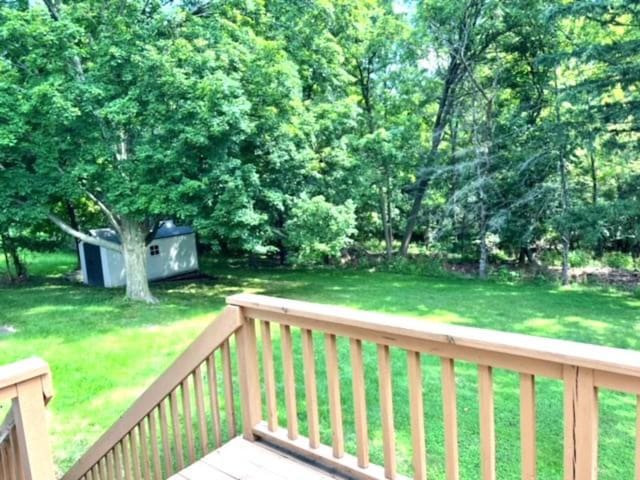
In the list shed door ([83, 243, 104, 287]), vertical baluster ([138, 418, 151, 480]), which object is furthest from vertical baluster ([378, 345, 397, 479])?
shed door ([83, 243, 104, 287])

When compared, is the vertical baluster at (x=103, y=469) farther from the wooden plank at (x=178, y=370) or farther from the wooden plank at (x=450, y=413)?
the wooden plank at (x=450, y=413)

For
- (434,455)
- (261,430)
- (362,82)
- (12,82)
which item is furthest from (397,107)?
(261,430)

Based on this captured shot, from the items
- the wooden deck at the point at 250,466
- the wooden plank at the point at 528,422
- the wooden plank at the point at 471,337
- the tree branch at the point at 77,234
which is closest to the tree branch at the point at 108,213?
the tree branch at the point at 77,234

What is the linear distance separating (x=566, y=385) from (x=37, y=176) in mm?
9656

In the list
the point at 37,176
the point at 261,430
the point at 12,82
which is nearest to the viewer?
the point at 261,430

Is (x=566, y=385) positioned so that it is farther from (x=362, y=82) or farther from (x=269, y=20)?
(x=362, y=82)

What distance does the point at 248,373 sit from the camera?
6.93 ft

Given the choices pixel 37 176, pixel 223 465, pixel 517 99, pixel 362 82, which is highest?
pixel 362 82

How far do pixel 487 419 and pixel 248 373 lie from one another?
108 cm

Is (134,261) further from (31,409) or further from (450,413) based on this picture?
(450,413)

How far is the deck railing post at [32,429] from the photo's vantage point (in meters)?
1.42

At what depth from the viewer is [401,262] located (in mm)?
13578

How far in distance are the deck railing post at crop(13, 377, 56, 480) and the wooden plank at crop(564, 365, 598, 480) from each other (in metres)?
1.50

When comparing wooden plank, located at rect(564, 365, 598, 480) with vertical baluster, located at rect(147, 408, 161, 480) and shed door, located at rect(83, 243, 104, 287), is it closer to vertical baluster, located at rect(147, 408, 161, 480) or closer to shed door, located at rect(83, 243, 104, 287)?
vertical baluster, located at rect(147, 408, 161, 480)
